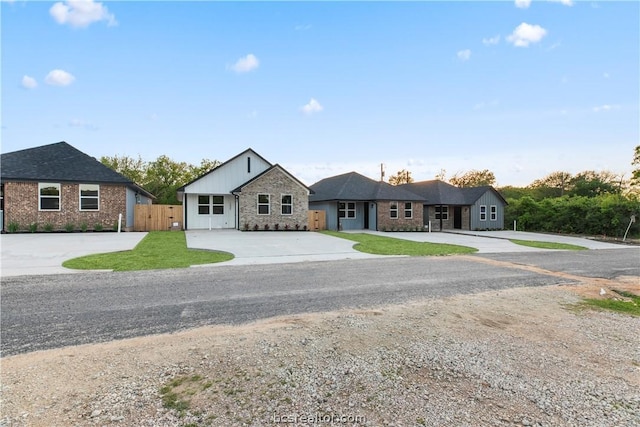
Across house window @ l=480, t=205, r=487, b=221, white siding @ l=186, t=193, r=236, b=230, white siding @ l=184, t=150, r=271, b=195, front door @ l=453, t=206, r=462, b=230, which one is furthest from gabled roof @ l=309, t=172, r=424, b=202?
white siding @ l=186, t=193, r=236, b=230

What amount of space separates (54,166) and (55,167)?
0.43ft

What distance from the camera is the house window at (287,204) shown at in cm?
2399

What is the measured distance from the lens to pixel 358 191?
2808 cm

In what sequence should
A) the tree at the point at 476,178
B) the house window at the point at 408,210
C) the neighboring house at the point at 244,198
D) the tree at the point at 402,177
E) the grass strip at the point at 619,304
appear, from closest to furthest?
the grass strip at the point at 619,304 → the neighboring house at the point at 244,198 → the house window at the point at 408,210 → the tree at the point at 476,178 → the tree at the point at 402,177

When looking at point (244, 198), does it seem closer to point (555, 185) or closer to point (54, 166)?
point (54, 166)

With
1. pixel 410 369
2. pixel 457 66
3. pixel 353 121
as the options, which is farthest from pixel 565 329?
pixel 353 121

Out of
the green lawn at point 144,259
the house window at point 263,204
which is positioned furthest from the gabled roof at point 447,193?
the green lawn at point 144,259

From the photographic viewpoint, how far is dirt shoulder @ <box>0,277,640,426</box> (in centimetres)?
250

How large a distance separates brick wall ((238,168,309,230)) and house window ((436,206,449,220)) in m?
13.6

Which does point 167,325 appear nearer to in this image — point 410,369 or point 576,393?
point 410,369

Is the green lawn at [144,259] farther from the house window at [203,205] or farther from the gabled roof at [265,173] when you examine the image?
the house window at [203,205]

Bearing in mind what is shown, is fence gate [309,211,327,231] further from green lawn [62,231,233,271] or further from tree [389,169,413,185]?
tree [389,169,413,185]

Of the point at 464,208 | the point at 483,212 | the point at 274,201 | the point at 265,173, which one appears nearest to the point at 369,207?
the point at 274,201

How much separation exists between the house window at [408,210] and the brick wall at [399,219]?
214 millimetres
